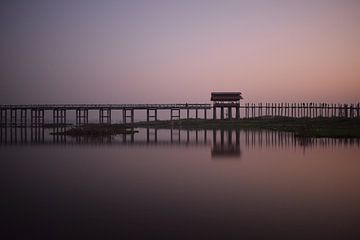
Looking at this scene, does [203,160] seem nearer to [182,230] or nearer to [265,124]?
[182,230]

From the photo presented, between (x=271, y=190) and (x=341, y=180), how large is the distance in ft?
12.4

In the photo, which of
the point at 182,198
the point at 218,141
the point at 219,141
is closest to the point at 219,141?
the point at 219,141

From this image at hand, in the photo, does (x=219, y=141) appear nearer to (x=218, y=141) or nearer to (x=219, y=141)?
(x=219, y=141)

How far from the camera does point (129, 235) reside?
29.0 ft

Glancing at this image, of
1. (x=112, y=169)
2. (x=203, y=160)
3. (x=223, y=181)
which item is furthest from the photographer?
(x=203, y=160)

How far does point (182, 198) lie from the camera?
12414mm

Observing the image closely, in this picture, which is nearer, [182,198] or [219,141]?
[182,198]

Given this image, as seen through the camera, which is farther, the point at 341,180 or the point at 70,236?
the point at 341,180

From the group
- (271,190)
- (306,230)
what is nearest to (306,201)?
(271,190)

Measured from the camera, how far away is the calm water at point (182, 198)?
9258mm

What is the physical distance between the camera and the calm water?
30.4 ft

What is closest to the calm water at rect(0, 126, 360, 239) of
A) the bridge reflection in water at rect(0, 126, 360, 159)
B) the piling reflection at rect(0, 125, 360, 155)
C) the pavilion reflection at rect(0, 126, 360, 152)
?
the bridge reflection in water at rect(0, 126, 360, 159)

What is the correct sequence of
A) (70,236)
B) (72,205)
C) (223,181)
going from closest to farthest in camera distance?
(70,236) < (72,205) < (223,181)

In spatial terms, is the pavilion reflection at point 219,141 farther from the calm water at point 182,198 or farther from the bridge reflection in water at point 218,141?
the calm water at point 182,198
